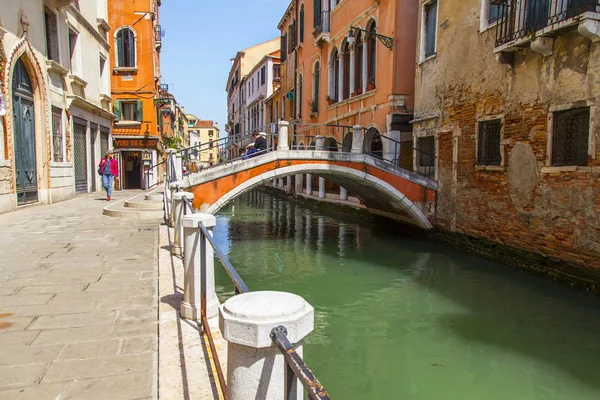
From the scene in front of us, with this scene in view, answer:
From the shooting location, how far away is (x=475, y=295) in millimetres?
6660

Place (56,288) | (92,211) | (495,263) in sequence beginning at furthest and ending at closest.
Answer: (92,211), (495,263), (56,288)

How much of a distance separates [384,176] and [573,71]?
4540mm

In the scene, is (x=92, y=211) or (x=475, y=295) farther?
(x=92, y=211)

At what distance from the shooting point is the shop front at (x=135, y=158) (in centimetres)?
1908

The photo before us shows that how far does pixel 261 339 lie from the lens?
1.34m

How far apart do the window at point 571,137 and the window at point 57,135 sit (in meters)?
10.7

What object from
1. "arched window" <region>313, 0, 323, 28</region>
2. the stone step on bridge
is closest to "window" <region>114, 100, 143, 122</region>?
"arched window" <region>313, 0, 323, 28</region>

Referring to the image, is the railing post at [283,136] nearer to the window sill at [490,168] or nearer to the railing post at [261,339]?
the window sill at [490,168]

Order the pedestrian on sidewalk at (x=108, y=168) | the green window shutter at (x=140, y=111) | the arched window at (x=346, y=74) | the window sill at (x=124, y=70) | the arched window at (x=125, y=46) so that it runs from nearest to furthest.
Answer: the pedestrian on sidewalk at (x=108, y=168), the arched window at (x=346, y=74), the window sill at (x=124, y=70), the arched window at (x=125, y=46), the green window shutter at (x=140, y=111)

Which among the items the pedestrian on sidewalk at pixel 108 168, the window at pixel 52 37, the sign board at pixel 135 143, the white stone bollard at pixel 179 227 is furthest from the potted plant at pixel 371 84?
the sign board at pixel 135 143

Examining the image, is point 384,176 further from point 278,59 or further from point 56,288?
point 278,59

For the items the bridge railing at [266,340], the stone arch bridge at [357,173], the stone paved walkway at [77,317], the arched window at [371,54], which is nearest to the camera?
the bridge railing at [266,340]

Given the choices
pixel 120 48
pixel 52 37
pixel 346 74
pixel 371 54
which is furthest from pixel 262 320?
pixel 120 48

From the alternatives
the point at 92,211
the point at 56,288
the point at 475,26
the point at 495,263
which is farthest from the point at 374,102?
the point at 56,288
